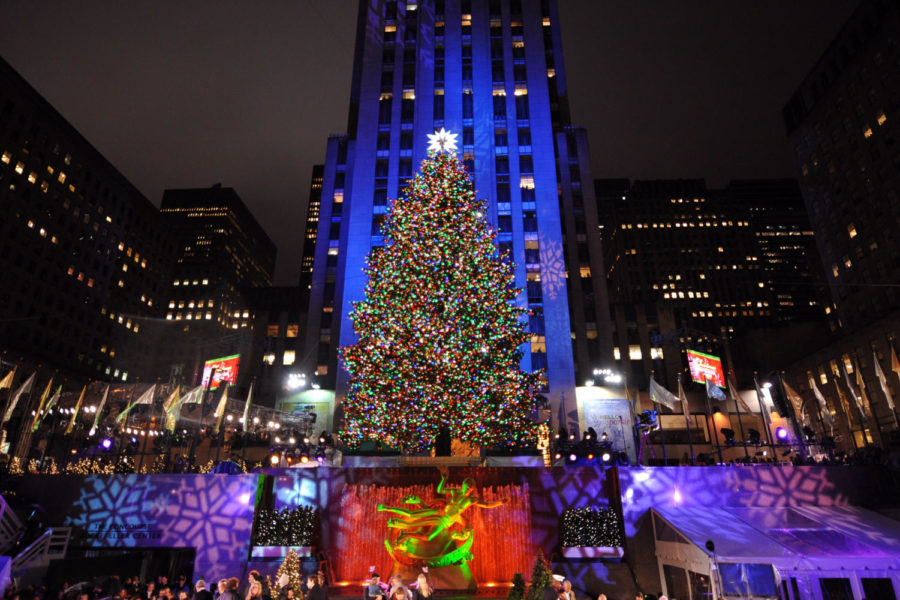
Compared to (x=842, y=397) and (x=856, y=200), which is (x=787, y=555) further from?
(x=856, y=200)

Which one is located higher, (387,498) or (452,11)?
(452,11)

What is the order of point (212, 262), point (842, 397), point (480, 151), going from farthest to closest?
point (212, 262), point (842, 397), point (480, 151)

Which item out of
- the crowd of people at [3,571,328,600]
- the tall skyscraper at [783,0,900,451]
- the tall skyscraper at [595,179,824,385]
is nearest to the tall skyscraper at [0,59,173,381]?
the crowd of people at [3,571,328,600]

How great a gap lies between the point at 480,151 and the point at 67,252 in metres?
66.1

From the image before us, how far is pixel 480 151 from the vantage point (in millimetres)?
42625

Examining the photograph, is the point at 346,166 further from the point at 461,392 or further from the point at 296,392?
the point at 461,392

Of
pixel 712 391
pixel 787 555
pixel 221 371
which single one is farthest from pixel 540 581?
pixel 221 371

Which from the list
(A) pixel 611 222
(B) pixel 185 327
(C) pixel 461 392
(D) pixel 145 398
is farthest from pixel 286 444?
(A) pixel 611 222

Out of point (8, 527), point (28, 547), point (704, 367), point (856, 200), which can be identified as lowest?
point (28, 547)

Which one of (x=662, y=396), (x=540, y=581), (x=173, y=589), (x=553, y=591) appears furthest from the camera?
(x=662, y=396)

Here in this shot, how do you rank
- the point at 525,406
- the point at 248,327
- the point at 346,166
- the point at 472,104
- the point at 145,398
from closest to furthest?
the point at 525,406
the point at 145,398
the point at 472,104
the point at 346,166
the point at 248,327

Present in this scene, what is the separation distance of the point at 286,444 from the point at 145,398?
7396mm

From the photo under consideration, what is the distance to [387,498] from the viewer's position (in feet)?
61.0

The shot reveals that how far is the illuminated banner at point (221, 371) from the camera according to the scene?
88.2 ft
